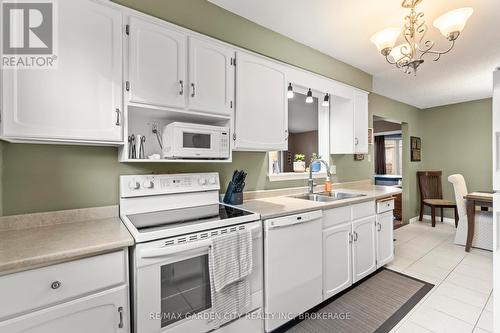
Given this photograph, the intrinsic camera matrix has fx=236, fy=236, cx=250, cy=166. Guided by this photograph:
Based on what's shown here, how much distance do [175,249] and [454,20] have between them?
86.2 inches

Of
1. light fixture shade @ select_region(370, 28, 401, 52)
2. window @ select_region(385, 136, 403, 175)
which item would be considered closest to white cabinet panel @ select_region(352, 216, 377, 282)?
light fixture shade @ select_region(370, 28, 401, 52)

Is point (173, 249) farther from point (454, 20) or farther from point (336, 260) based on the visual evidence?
point (454, 20)

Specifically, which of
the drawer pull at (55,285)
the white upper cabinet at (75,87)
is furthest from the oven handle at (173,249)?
the white upper cabinet at (75,87)

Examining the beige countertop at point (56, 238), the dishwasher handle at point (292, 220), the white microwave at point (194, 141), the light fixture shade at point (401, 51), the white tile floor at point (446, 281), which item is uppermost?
the light fixture shade at point (401, 51)

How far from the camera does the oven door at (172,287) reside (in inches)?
45.8

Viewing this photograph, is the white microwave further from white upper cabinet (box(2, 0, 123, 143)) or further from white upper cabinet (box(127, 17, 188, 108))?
white upper cabinet (box(2, 0, 123, 143))

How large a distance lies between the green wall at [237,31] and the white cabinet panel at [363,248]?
1717mm

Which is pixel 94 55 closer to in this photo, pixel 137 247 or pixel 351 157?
pixel 137 247

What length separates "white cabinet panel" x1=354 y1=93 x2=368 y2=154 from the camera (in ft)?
9.75

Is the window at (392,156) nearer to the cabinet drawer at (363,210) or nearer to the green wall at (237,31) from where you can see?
the green wall at (237,31)

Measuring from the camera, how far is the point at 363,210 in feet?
7.75

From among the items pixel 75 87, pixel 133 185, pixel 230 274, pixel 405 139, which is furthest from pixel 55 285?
pixel 405 139

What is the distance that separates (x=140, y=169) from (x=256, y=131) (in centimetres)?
97

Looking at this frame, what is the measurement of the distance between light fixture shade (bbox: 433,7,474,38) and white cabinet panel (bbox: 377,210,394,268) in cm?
175
